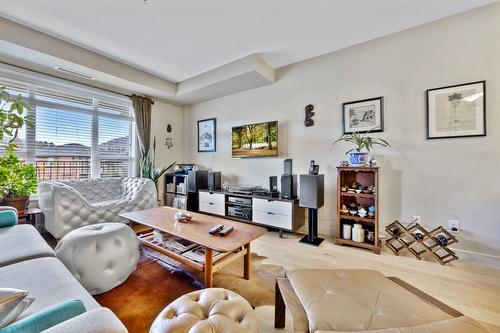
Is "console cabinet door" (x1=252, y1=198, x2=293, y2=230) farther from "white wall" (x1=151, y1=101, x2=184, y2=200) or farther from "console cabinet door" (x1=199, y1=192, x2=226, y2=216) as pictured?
"white wall" (x1=151, y1=101, x2=184, y2=200)

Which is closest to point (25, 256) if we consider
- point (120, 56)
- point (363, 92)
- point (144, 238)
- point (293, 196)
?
point (144, 238)

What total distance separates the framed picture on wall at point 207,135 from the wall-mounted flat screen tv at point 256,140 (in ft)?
1.90

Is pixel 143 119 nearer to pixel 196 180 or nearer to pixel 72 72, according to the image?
pixel 72 72

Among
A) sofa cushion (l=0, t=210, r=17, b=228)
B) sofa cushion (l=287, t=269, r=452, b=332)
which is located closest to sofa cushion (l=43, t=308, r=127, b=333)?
sofa cushion (l=287, t=269, r=452, b=332)

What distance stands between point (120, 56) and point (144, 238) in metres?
2.50

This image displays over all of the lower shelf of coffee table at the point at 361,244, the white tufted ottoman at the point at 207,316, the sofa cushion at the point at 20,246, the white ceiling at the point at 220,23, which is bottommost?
the lower shelf of coffee table at the point at 361,244

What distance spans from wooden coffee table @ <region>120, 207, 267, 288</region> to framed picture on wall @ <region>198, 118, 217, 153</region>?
2.08 m

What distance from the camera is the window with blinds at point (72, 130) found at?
283cm

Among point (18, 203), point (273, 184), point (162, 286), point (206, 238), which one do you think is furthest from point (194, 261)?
point (18, 203)

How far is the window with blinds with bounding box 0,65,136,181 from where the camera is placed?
2830 millimetres

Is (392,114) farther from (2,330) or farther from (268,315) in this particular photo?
(2,330)

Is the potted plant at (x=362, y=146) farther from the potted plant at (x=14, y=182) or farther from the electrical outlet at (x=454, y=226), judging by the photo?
the potted plant at (x=14, y=182)

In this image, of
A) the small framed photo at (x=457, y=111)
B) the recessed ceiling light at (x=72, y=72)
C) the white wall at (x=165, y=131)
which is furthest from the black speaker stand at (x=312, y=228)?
the recessed ceiling light at (x=72, y=72)

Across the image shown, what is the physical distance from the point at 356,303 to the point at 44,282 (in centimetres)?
137
